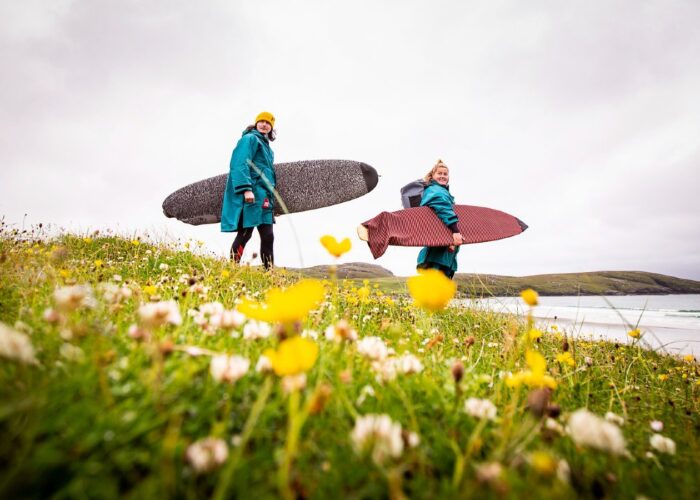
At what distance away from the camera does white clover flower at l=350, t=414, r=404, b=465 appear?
76cm

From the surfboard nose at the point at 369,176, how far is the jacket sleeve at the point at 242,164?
3.36 m

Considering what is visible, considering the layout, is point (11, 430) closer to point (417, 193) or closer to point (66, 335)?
point (66, 335)

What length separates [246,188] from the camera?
17.9ft

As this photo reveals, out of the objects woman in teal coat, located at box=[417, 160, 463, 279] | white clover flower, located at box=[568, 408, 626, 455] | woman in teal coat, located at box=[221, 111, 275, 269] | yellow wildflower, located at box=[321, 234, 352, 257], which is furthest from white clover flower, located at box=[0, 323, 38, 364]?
woman in teal coat, located at box=[417, 160, 463, 279]

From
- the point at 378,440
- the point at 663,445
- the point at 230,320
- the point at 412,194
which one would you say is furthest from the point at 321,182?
the point at 378,440

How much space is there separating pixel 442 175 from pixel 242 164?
11.4ft

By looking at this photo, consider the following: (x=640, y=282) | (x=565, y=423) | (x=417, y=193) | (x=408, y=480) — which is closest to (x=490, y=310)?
(x=417, y=193)

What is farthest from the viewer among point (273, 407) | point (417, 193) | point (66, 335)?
point (417, 193)

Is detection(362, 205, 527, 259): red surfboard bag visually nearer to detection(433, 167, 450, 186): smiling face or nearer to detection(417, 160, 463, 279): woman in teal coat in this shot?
detection(417, 160, 463, 279): woman in teal coat

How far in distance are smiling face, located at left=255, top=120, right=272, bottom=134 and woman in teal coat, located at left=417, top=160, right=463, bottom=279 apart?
3154 mm

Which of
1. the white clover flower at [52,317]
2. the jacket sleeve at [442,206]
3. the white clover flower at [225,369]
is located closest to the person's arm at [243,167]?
the jacket sleeve at [442,206]

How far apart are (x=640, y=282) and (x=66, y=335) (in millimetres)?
66402

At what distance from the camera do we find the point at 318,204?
834 cm

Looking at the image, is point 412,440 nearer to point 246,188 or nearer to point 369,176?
point 246,188
